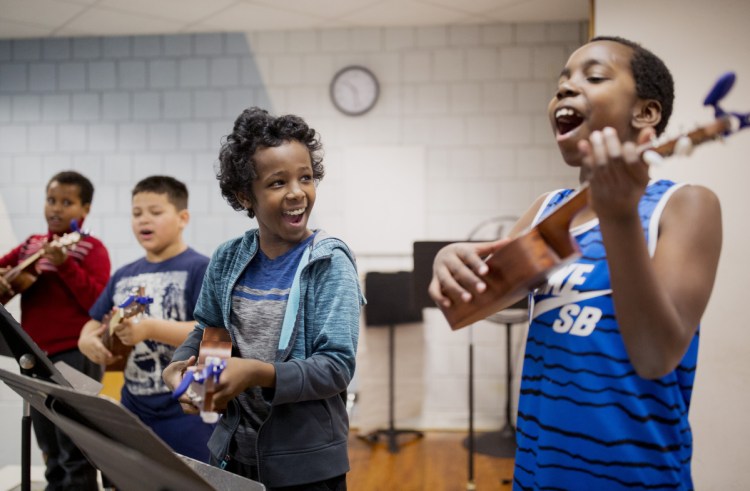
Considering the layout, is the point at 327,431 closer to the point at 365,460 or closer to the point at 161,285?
the point at 161,285

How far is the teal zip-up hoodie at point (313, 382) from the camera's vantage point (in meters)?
1.09

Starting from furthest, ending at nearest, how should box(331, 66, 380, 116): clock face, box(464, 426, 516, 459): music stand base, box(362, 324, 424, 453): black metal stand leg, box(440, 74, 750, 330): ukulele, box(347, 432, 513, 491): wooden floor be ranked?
box(331, 66, 380, 116): clock face, box(362, 324, 424, 453): black metal stand leg, box(464, 426, 516, 459): music stand base, box(347, 432, 513, 491): wooden floor, box(440, 74, 750, 330): ukulele

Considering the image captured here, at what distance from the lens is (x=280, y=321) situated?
1200 millimetres

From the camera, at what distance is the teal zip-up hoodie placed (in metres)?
1.09

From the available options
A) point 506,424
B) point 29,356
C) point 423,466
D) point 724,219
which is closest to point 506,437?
point 506,424

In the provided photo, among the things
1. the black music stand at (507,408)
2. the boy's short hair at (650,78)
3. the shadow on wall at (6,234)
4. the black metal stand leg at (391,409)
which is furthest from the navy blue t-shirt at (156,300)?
the shadow on wall at (6,234)

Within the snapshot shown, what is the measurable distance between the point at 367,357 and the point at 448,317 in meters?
3.22

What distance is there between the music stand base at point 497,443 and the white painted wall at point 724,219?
1.23m

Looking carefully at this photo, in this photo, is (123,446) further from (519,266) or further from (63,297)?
(63,297)

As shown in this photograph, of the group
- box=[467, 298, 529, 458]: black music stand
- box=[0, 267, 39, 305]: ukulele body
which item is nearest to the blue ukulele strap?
box=[0, 267, 39, 305]: ukulele body

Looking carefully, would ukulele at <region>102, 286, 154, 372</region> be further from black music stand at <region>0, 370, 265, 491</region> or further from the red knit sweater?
black music stand at <region>0, 370, 265, 491</region>

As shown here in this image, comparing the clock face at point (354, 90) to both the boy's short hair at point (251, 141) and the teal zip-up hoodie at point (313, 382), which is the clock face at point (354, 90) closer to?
the boy's short hair at point (251, 141)

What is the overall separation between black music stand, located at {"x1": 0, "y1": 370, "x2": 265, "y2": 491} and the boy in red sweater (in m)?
1.82

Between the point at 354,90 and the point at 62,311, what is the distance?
2.40 metres
